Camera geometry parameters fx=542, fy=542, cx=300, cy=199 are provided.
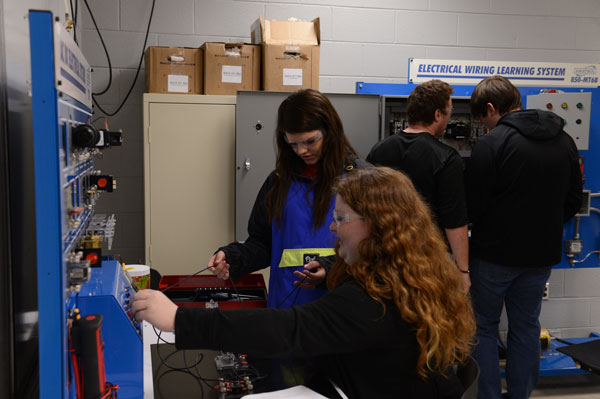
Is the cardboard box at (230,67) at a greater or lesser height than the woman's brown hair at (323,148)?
greater

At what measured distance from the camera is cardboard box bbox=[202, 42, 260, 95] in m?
2.88

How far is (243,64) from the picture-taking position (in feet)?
9.62

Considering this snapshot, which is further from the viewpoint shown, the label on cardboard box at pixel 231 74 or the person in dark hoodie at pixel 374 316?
the label on cardboard box at pixel 231 74

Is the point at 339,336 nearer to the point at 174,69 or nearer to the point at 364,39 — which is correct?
the point at 174,69

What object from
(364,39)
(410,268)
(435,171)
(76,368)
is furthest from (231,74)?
(76,368)

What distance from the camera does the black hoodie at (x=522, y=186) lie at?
255cm

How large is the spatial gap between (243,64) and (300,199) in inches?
54.8

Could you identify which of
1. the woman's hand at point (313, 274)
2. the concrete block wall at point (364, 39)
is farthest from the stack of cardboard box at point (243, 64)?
the woman's hand at point (313, 274)

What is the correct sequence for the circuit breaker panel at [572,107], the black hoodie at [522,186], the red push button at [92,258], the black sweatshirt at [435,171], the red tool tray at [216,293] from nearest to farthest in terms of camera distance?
the red push button at [92,258] → the red tool tray at [216,293] → the black sweatshirt at [435,171] → the black hoodie at [522,186] → the circuit breaker panel at [572,107]

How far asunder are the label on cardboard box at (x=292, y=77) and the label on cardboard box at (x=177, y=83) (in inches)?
21.0

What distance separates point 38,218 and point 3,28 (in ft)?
1.36

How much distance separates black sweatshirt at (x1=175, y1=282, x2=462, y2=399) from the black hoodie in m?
1.60

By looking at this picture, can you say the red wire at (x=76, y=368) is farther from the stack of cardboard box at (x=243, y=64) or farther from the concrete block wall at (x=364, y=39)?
the concrete block wall at (x=364, y=39)

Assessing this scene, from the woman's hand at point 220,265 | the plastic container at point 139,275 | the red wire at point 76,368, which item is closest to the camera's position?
the red wire at point 76,368
